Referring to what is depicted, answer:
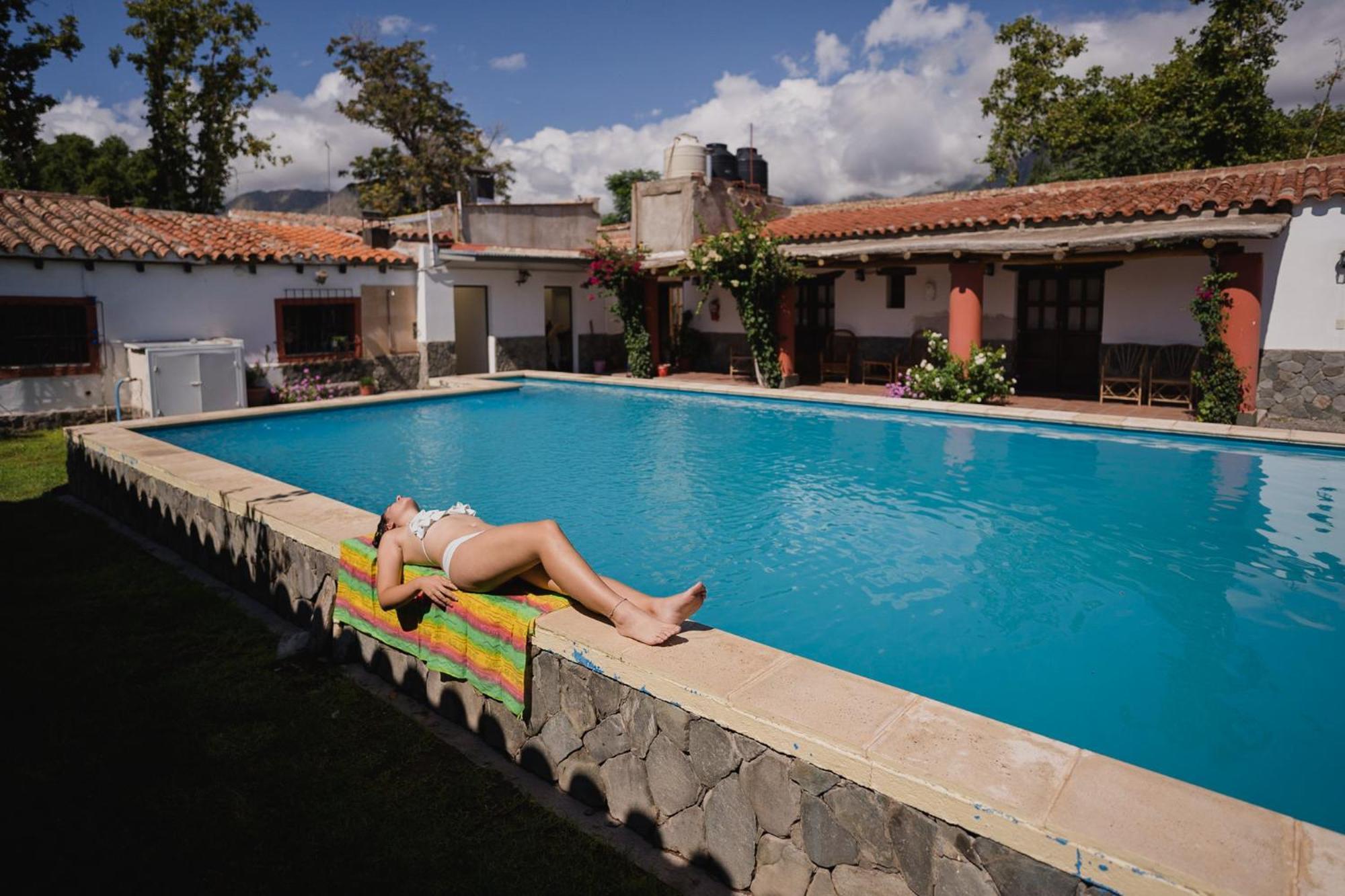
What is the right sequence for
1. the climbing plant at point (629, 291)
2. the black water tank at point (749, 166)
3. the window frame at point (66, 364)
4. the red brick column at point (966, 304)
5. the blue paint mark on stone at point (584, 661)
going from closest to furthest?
1. the blue paint mark on stone at point (584, 661)
2. the window frame at point (66, 364)
3. the red brick column at point (966, 304)
4. the climbing plant at point (629, 291)
5. the black water tank at point (749, 166)

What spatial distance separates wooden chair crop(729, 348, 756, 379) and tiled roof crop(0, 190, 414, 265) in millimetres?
7463

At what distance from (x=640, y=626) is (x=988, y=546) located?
15.2 feet

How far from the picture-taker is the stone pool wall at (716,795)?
2592 mm

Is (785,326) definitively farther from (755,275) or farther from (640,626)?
(640,626)

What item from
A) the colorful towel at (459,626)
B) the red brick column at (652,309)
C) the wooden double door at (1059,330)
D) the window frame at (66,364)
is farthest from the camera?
the red brick column at (652,309)

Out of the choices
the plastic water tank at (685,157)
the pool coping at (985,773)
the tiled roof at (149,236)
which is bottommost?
the pool coping at (985,773)

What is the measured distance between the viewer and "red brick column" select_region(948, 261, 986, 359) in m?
14.5

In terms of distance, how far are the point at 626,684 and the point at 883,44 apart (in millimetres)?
39227

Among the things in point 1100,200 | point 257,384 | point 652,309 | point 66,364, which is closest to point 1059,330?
Answer: point 1100,200

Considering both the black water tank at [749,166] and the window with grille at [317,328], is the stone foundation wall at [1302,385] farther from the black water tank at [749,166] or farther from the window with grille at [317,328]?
the window with grille at [317,328]

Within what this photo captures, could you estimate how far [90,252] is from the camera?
1359cm

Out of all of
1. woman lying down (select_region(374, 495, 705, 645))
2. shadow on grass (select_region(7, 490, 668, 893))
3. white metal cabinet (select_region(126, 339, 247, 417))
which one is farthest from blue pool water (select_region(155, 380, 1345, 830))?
shadow on grass (select_region(7, 490, 668, 893))

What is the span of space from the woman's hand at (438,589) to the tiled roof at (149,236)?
12.8 m

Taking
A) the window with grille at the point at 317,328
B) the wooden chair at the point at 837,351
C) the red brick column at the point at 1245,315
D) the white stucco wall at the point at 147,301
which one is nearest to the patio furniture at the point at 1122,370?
the red brick column at the point at 1245,315
